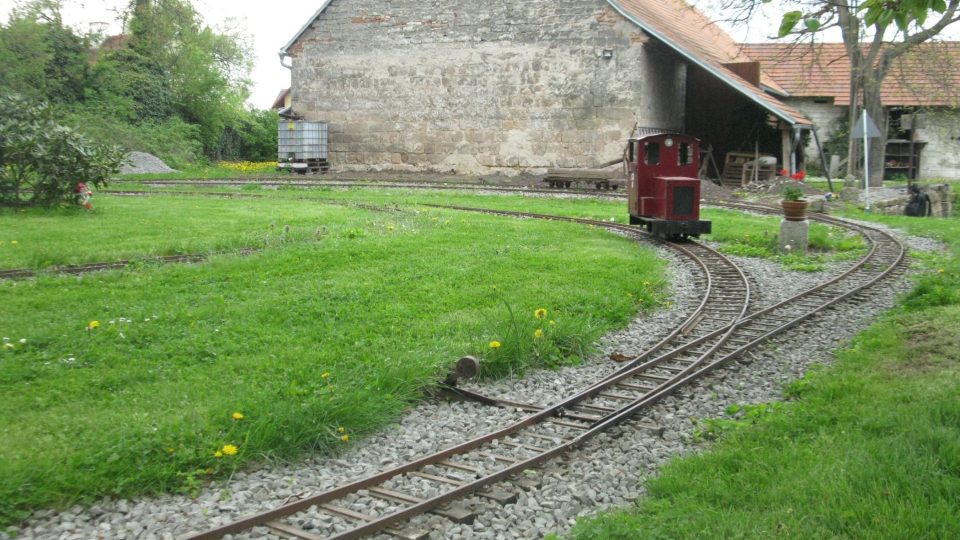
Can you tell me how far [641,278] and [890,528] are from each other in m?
7.65

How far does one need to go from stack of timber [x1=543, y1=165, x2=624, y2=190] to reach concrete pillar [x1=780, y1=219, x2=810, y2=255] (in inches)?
405

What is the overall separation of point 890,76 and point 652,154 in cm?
2438

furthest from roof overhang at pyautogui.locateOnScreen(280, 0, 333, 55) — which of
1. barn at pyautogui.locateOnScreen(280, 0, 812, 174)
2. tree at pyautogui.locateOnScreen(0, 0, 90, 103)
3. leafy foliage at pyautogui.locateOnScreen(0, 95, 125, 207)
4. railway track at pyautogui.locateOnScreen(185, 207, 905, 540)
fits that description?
railway track at pyautogui.locateOnScreen(185, 207, 905, 540)

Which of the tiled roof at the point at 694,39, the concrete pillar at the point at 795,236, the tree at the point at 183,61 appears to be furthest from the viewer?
the tree at the point at 183,61

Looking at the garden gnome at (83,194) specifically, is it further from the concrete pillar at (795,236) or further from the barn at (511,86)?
the barn at (511,86)

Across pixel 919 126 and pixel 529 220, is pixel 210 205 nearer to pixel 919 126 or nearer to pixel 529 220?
pixel 529 220

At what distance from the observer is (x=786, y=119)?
25.3 metres

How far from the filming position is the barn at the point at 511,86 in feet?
92.5

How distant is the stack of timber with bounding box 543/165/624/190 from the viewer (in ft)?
81.1

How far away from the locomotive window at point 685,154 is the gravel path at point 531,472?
727cm

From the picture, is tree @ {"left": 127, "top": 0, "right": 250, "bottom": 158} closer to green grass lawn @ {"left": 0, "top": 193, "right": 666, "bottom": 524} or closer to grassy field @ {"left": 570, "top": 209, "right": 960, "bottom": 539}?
Result: green grass lawn @ {"left": 0, "top": 193, "right": 666, "bottom": 524}

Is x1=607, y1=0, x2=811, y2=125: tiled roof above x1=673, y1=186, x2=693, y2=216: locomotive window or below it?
above

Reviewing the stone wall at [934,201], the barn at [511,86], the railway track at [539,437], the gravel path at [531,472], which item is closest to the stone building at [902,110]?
the barn at [511,86]

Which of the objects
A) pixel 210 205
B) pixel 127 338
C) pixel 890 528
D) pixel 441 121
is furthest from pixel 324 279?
pixel 441 121
